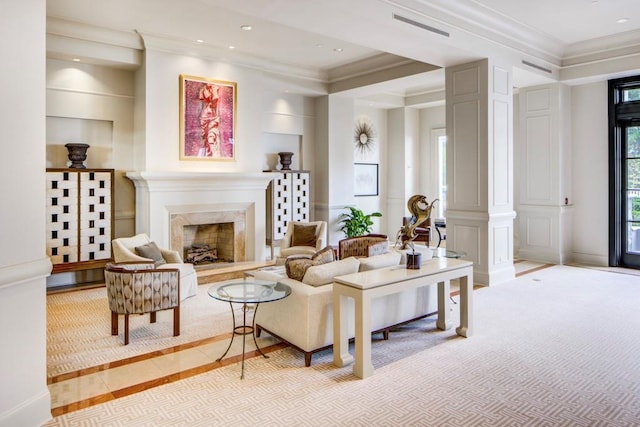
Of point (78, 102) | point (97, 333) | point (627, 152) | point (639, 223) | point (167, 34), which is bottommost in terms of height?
point (97, 333)

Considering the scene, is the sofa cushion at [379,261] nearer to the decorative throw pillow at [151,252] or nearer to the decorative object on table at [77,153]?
the decorative throw pillow at [151,252]

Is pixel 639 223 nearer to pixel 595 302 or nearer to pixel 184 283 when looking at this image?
pixel 595 302

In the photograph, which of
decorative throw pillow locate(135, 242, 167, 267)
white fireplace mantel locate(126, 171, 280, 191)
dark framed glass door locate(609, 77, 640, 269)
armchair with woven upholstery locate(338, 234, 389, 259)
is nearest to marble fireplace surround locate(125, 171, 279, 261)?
white fireplace mantel locate(126, 171, 280, 191)

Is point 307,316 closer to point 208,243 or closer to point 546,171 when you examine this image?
point 208,243

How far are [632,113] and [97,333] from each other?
784cm

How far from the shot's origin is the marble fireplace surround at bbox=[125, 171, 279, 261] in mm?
6133

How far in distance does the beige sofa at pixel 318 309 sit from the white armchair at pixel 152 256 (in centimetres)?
161

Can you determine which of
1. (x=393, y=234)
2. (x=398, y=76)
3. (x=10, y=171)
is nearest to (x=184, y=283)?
(x=10, y=171)

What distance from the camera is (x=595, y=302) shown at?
514 centimetres

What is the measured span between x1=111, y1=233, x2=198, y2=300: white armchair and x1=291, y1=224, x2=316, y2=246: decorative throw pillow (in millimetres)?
1805

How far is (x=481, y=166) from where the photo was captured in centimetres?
594

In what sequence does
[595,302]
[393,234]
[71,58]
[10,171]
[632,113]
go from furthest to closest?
[393,234] < [632,113] < [71,58] < [595,302] < [10,171]

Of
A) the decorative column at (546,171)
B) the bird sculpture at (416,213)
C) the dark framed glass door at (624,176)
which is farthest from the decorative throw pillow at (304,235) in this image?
the dark framed glass door at (624,176)

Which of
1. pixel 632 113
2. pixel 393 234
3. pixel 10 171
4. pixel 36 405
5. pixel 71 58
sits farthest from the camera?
pixel 393 234
